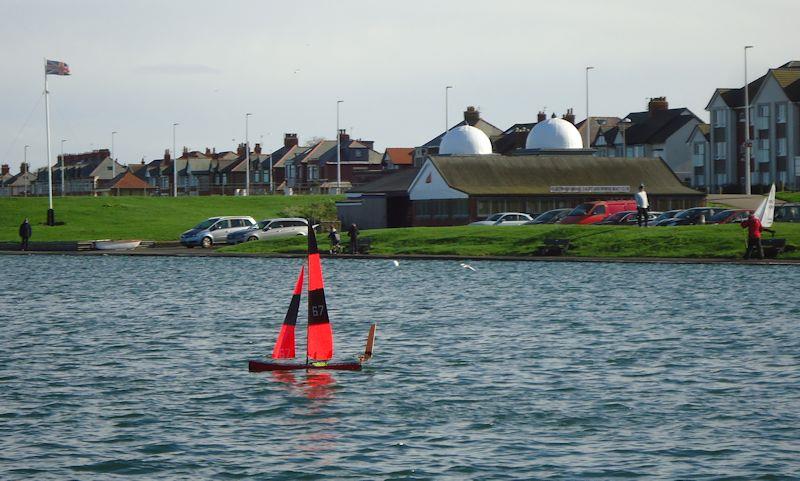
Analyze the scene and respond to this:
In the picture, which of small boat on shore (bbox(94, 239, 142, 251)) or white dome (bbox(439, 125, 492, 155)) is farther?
white dome (bbox(439, 125, 492, 155))

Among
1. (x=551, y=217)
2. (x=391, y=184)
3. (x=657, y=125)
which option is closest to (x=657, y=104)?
(x=657, y=125)

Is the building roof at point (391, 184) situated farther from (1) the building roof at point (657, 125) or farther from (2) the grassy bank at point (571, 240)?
(1) the building roof at point (657, 125)

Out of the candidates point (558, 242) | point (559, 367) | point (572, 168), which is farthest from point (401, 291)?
point (572, 168)

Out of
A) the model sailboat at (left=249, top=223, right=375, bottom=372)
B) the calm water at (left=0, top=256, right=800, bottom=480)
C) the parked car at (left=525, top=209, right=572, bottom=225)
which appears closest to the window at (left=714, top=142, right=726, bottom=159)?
the parked car at (left=525, top=209, right=572, bottom=225)

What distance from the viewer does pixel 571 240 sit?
2611 inches

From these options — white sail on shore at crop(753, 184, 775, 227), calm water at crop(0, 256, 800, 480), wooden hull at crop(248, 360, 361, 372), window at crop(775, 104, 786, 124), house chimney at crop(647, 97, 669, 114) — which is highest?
house chimney at crop(647, 97, 669, 114)

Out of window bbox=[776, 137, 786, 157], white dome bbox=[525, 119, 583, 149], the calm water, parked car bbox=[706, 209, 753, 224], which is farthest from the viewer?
window bbox=[776, 137, 786, 157]

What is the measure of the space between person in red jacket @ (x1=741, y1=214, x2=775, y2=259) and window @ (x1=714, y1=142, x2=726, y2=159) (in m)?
76.4

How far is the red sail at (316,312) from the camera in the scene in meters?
25.4

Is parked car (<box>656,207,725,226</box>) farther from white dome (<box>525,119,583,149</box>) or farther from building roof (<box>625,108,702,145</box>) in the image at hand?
building roof (<box>625,108,702,145</box>)

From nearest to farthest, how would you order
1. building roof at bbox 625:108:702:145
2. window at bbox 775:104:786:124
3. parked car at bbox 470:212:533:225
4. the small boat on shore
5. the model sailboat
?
the model sailboat < parked car at bbox 470:212:533:225 < the small boat on shore < window at bbox 775:104:786:124 < building roof at bbox 625:108:702:145

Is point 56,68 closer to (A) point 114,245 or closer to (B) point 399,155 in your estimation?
(A) point 114,245

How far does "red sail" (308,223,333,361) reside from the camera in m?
25.4

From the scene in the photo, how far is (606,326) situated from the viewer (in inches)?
1404
